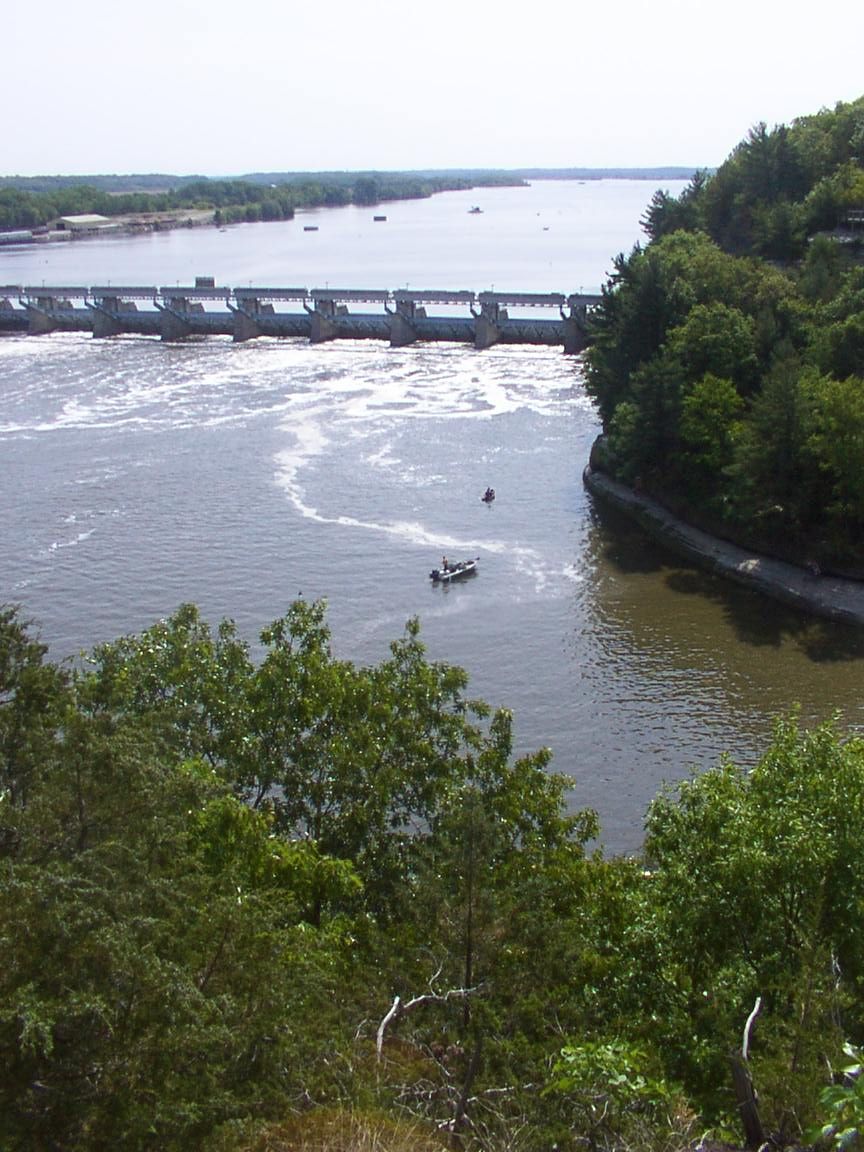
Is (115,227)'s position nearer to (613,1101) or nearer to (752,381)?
(752,381)

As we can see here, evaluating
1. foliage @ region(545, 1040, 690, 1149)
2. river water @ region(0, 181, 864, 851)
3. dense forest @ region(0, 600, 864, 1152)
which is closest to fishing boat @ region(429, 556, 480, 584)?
river water @ region(0, 181, 864, 851)

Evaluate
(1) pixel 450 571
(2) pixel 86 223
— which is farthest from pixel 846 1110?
(2) pixel 86 223

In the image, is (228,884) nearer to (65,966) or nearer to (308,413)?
(65,966)

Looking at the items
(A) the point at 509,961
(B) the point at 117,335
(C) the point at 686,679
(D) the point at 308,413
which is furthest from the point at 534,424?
(A) the point at 509,961

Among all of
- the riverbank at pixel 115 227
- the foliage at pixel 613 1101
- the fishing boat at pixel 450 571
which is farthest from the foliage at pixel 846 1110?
the riverbank at pixel 115 227

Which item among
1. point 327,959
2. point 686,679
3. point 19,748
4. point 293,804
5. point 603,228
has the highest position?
point 603,228

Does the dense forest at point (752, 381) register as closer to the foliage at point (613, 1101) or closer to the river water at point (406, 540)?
the river water at point (406, 540)

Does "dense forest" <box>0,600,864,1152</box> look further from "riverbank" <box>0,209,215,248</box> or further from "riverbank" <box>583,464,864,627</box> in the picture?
"riverbank" <box>0,209,215,248</box>
